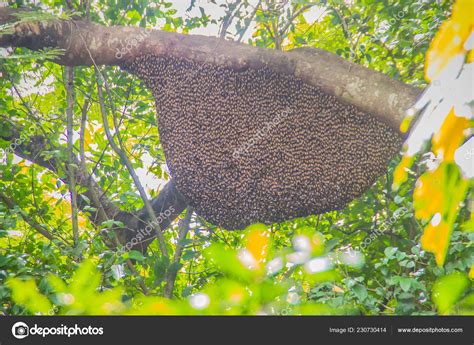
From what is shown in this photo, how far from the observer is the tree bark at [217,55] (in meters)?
1.26

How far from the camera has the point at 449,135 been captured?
0.30 m

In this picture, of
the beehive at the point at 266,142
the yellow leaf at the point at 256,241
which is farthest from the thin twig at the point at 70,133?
the yellow leaf at the point at 256,241

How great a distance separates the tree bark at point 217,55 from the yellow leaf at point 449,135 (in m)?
0.98

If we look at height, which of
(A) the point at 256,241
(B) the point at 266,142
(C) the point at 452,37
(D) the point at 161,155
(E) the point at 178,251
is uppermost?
(D) the point at 161,155

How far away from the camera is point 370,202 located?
1521mm

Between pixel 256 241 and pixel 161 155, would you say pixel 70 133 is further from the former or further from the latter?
pixel 256 241

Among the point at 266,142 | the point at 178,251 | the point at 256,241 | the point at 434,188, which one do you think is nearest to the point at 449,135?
the point at 434,188

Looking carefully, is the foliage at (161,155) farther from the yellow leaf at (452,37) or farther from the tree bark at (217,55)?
the yellow leaf at (452,37)

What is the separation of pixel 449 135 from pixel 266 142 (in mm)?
1011

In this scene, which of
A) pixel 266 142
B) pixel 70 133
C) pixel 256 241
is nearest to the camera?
pixel 256 241

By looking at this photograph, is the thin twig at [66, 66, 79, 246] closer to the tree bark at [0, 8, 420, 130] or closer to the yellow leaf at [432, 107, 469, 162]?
the tree bark at [0, 8, 420, 130]

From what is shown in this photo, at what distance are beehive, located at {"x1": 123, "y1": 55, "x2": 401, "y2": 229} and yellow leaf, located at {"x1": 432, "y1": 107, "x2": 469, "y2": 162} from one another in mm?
993
